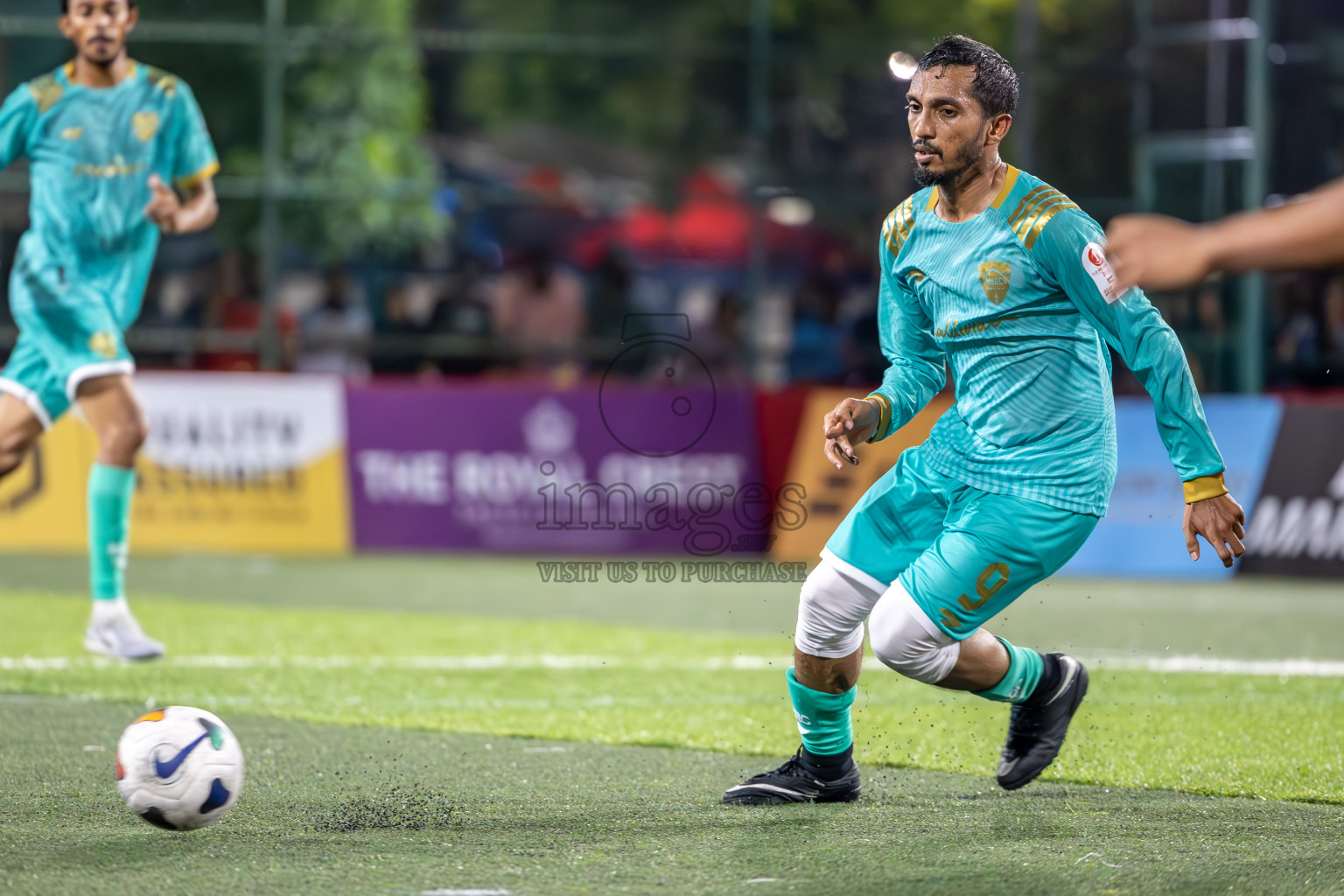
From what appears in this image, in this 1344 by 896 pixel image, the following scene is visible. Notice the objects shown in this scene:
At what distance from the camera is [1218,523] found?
4.38m

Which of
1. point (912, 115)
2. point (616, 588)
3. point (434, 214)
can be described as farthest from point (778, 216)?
point (912, 115)

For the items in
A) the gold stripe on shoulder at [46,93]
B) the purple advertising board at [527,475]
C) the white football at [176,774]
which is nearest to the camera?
the white football at [176,774]

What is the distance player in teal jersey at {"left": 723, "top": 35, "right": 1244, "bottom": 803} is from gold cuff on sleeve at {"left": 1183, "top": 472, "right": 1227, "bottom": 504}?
0.04 meters

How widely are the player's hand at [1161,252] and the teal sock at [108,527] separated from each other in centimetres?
567

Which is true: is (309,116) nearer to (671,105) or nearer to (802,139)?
(671,105)

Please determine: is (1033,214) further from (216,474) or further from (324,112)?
(324,112)

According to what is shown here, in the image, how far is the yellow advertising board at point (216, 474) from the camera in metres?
12.8

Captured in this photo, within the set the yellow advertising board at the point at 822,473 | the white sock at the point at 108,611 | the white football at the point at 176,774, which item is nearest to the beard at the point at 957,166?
the white football at the point at 176,774

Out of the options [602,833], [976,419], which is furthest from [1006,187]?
[602,833]

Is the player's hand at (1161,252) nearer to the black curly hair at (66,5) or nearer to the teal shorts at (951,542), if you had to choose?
the teal shorts at (951,542)

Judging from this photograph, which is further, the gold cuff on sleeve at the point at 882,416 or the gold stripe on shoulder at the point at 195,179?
the gold stripe on shoulder at the point at 195,179

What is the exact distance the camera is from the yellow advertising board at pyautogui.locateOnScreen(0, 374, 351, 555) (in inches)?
502

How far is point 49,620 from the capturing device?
912cm

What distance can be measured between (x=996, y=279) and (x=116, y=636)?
465 centimetres
